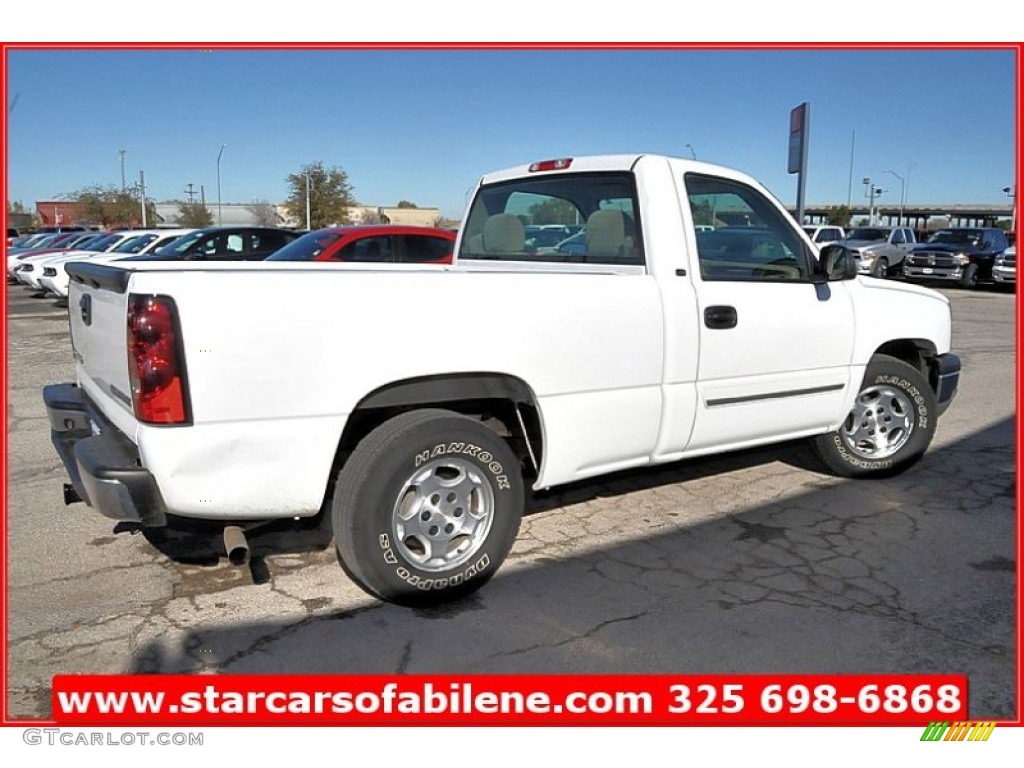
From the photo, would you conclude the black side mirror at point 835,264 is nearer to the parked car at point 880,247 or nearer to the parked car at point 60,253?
the parked car at point 60,253

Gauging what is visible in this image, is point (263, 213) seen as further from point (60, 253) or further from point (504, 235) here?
point (504, 235)

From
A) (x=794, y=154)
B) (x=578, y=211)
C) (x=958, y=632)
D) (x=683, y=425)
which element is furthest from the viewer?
(x=794, y=154)

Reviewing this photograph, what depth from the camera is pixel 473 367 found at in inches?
139

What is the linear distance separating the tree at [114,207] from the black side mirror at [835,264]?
66.9 metres

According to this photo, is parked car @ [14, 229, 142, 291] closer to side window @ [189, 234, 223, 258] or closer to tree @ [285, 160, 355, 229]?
side window @ [189, 234, 223, 258]

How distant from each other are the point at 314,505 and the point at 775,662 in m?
1.90

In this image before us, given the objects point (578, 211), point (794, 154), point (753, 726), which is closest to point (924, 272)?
point (794, 154)

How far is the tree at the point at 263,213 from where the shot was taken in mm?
61138

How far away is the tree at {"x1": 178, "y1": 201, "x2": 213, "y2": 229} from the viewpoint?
58.1 meters

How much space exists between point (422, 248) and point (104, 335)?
735 cm

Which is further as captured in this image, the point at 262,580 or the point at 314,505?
the point at 262,580

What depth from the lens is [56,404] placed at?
13.4 ft

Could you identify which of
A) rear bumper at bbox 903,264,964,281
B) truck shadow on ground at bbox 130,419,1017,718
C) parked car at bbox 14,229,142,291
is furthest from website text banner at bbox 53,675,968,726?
rear bumper at bbox 903,264,964,281

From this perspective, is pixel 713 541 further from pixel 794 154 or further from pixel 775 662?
pixel 794 154
